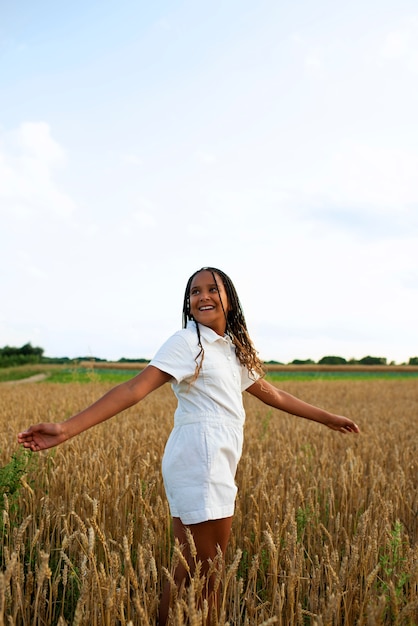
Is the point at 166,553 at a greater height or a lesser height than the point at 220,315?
lesser

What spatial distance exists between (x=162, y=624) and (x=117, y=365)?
5558 centimetres

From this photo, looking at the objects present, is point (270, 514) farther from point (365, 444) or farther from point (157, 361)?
point (365, 444)

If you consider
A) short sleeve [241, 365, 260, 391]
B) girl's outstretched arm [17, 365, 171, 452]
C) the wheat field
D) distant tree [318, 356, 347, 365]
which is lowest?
the wheat field

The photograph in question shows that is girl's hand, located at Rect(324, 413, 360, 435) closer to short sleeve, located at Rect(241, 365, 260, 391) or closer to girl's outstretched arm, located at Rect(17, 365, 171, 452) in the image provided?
short sleeve, located at Rect(241, 365, 260, 391)

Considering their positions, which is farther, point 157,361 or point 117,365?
point 117,365

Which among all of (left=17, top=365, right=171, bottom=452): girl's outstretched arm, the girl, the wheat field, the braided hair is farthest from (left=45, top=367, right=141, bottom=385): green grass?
A: (left=17, top=365, right=171, bottom=452): girl's outstretched arm

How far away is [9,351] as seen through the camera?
70500 millimetres

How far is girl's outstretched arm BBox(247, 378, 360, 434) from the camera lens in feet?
10.0

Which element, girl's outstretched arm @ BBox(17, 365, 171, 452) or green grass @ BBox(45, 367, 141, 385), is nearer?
girl's outstretched arm @ BBox(17, 365, 171, 452)

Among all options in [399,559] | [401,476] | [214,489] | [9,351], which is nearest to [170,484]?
[214,489]

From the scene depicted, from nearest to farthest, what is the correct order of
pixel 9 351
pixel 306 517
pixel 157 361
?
pixel 157 361
pixel 306 517
pixel 9 351

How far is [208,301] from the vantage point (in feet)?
9.06

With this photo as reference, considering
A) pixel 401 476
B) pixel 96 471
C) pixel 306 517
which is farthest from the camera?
pixel 401 476

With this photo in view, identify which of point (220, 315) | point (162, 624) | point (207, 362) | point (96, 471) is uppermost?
point (220, 315)
